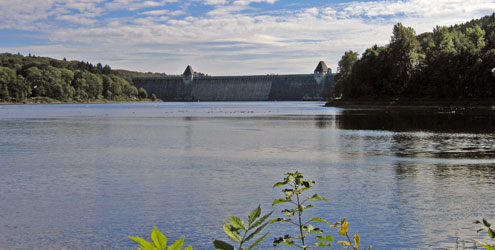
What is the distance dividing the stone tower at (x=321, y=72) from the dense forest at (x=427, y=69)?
93.8 meters

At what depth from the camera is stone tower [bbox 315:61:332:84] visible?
192125mm

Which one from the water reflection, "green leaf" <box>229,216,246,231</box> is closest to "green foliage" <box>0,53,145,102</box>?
the water reflection

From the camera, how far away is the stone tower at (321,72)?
19212 centimetres

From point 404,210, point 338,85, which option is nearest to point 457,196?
point 404,210

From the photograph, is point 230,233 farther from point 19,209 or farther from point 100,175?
point 100,175

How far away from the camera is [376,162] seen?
1795 cm

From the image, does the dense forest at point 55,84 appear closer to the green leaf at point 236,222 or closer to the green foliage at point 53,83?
the green foliage at point 53,83

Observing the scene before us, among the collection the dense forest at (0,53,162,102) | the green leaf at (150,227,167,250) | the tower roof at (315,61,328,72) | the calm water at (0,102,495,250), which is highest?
the tower roof at (315,61,328,72)

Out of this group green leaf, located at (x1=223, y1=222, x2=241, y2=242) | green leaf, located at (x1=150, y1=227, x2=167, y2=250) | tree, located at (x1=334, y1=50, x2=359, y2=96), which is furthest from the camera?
tree, located at (x1=334, y1=50, x2=359, y2=96)

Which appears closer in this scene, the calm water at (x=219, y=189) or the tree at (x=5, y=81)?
the calm water at (x=219, y=189)

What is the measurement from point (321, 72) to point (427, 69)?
369 feet

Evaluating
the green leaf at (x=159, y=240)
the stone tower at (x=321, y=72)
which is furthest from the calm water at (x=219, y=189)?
the stone tower at (x=321, y=72)

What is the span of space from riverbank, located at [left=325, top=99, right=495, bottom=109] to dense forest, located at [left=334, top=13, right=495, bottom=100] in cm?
89

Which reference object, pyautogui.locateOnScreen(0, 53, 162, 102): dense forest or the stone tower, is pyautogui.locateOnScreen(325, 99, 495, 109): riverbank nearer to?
pyautogui.locateOnScreen(0, 53, 162, 102): dense forest
